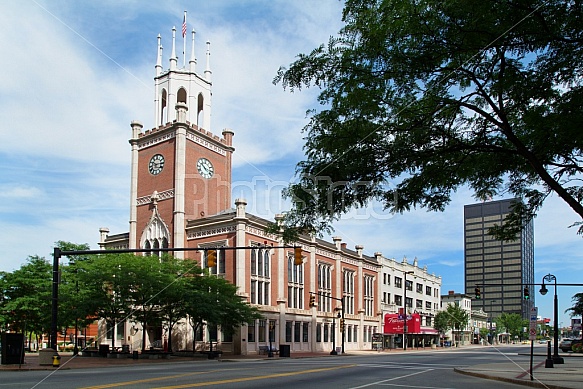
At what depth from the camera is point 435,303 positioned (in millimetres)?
110000

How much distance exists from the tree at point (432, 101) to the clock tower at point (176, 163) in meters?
48.0

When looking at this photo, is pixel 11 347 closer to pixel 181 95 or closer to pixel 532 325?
pixel 532 325

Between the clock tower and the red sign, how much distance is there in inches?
1285

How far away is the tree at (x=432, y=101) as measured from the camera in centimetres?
1162

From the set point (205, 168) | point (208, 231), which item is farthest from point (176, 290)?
point (205, 168)

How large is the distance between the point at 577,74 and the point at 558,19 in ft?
6.65

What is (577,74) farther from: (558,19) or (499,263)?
(499,263)

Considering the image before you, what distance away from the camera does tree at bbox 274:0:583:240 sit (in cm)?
1162

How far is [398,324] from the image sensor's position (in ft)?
277

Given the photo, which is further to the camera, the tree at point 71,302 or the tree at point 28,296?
the tree at point 28,296

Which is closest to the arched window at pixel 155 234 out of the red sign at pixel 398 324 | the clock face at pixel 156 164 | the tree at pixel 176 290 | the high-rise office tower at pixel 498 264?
the clock face at pixel 156 164

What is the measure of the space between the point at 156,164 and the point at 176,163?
13.9 feet

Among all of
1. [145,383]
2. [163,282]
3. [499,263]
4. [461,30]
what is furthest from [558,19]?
[499,263]

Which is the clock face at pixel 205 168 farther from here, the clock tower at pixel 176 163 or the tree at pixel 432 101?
the tree at pixel 432 101
